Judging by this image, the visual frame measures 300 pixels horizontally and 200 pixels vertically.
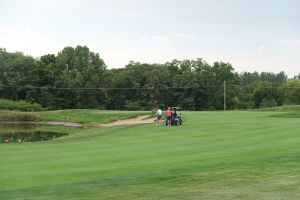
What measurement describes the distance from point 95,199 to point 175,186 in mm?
2179

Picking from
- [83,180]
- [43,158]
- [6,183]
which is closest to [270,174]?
[83,180]

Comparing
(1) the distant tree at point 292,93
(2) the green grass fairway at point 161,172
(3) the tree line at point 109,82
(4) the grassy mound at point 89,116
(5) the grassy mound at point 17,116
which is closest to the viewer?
(2) the green grass fairway at point 161,172

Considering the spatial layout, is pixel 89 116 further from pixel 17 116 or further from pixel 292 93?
pixel 292 93

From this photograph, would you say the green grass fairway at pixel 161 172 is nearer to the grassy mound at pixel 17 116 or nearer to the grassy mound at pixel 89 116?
the grassy mound at pixel 89 116

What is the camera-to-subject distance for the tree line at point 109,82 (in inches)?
3954

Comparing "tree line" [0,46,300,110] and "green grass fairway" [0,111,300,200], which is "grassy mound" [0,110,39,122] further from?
"green grass fairway" [0,111,300,200]

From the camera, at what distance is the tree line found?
100 m

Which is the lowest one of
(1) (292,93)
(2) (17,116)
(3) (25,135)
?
(3) (25,135)

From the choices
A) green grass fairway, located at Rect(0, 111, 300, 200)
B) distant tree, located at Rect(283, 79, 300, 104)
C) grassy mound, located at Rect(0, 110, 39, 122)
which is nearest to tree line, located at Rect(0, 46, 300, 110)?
distant tree, located at Rect(283, 79, 300, 104)

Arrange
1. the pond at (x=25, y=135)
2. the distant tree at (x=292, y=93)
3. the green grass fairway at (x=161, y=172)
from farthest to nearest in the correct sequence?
the distant tree at (x=292, y=93) → the pond at (x=25, y=135) → the green grass fairway at (x=161, y=172)

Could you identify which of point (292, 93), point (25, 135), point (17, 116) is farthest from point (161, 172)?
point (292, 93)

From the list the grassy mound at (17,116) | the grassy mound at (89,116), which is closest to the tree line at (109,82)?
the grassy mound at (17,116)

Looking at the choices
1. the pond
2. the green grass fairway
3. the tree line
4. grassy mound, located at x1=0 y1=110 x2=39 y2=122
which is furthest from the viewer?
the tree line

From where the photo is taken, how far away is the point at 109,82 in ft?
349
